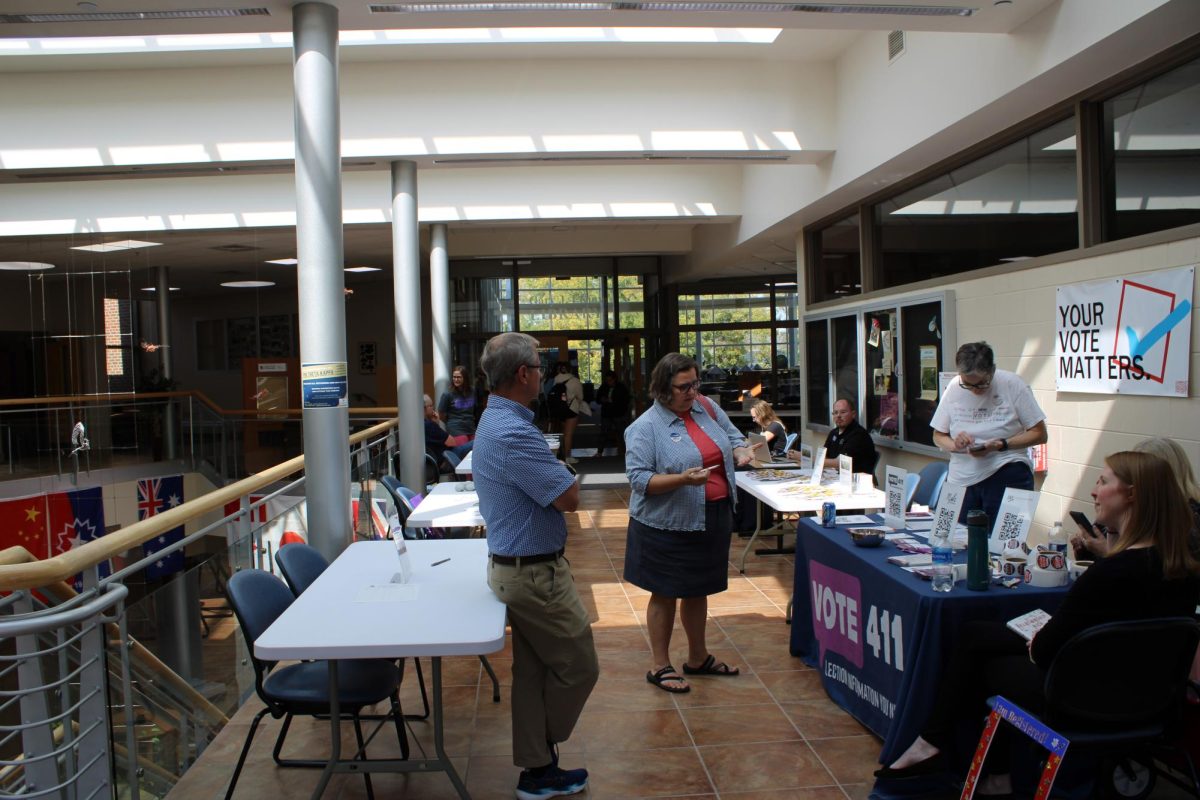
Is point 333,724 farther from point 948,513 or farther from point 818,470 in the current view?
point 818,470

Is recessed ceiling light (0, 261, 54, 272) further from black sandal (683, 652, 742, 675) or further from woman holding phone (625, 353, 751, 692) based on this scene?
black sandal (683, 652, 742, 675)

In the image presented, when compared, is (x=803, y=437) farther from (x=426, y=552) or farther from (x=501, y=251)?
(x=426, y=552)

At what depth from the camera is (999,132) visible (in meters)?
5.91

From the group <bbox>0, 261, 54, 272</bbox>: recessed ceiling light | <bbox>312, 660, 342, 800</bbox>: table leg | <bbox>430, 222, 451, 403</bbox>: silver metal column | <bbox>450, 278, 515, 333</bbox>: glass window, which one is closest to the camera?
<bbox>312, 660, 342, 800</bbox>: table leg

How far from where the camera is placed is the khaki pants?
9.71ft

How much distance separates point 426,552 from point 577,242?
1089 cm

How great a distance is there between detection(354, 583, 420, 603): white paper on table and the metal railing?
66 cm

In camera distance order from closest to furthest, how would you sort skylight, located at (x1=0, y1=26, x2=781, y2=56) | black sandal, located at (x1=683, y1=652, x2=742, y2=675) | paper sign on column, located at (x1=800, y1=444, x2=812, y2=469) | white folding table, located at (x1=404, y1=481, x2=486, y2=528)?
black sandal, located at (x1=683, y1=652, x2=742, y2=675) < white folding table, located at (x1=404, y1=481, x2=486, y2=528) < skylight, located at (x1=0, y1=26, x2=781, y2=56) < paper sign on column, located at (x1=800, y1=444, x2=812, y2=469)

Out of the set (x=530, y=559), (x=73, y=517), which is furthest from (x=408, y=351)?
(x=530, y=559)

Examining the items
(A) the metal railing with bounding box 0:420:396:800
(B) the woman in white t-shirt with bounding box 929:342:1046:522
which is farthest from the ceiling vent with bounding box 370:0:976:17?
(A) the metal railing with bounding box 0:420:396:800

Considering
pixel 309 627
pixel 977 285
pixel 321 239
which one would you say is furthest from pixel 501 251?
pixel 309 627

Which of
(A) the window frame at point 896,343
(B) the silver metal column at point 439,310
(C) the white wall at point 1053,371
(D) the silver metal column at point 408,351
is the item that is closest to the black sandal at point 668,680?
(C) the white wall at point 1053,371

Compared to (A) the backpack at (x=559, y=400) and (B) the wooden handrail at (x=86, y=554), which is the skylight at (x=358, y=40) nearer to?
(B) the wooden handrail at (x=86, y=554)

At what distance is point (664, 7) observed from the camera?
15.2 feet
